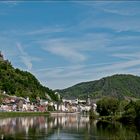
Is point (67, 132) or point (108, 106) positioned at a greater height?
point (108, 106)

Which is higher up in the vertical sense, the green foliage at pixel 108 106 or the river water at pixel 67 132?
the green foliage at pixel 108 106

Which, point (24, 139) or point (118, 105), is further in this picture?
point (118, 105)

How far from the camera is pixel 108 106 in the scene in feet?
476

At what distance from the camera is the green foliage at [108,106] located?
14275 cm

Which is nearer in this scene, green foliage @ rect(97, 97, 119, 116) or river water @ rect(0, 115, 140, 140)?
river water @ rect(0, 115, 140, 140)

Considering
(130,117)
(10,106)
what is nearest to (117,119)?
(130,117)

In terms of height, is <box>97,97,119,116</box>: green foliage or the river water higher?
<box>97,97,119,116</box>: green foliage

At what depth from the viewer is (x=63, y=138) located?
62531mm

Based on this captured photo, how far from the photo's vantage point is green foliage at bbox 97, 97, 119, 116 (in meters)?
143

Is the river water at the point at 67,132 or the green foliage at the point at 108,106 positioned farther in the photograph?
the green foliage at the point at 108,106

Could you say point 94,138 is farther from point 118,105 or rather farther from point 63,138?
point 118,105

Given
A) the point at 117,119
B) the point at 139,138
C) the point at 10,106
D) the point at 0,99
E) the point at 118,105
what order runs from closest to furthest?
1. the point at 139,138
2. the point at 117,119
3. the point at 118,105
4. the point at 0,99
5. the point at 10,106

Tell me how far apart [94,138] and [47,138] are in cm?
622

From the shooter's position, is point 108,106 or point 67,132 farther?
point 108,106
